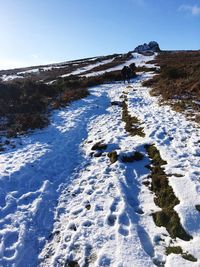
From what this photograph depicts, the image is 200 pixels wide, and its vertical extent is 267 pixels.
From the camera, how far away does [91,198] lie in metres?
8.86

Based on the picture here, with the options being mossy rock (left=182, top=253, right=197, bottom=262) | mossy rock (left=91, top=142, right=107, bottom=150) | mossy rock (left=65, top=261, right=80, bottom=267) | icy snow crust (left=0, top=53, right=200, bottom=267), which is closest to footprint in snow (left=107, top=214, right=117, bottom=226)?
icy snow crust (left=0, top=53, right=200, bottom=267)

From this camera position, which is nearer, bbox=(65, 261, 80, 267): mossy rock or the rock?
bbox=(65, 261, 80, 267): mossy rock

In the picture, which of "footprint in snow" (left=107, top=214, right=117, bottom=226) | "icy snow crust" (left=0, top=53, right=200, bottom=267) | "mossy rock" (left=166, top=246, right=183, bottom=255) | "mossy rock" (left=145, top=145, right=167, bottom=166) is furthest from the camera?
"mossy rock" (left=145, top=145, right=167, bottom=166)

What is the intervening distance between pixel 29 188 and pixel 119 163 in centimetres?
353

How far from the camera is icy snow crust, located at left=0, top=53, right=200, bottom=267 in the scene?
663cm

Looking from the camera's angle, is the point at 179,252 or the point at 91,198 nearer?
the point at 179,252

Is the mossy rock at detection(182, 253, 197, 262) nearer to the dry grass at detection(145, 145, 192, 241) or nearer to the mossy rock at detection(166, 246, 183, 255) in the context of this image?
the mossy rock at detection(166, 246, 183, 255)

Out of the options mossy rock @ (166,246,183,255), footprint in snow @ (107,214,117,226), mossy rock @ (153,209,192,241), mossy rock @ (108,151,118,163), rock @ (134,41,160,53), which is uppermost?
rock @ (134,41,160,53)

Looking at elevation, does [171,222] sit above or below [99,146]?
below

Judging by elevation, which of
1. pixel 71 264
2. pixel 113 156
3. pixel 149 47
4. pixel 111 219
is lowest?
pixel 71 264

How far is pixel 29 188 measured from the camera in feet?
32.3

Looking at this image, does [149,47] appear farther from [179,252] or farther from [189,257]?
[189,257]

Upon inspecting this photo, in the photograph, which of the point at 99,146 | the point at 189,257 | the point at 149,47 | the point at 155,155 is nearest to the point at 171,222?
the point at 189,257

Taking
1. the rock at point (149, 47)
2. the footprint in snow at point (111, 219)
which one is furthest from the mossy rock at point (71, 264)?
the rock at point (149, 47)
